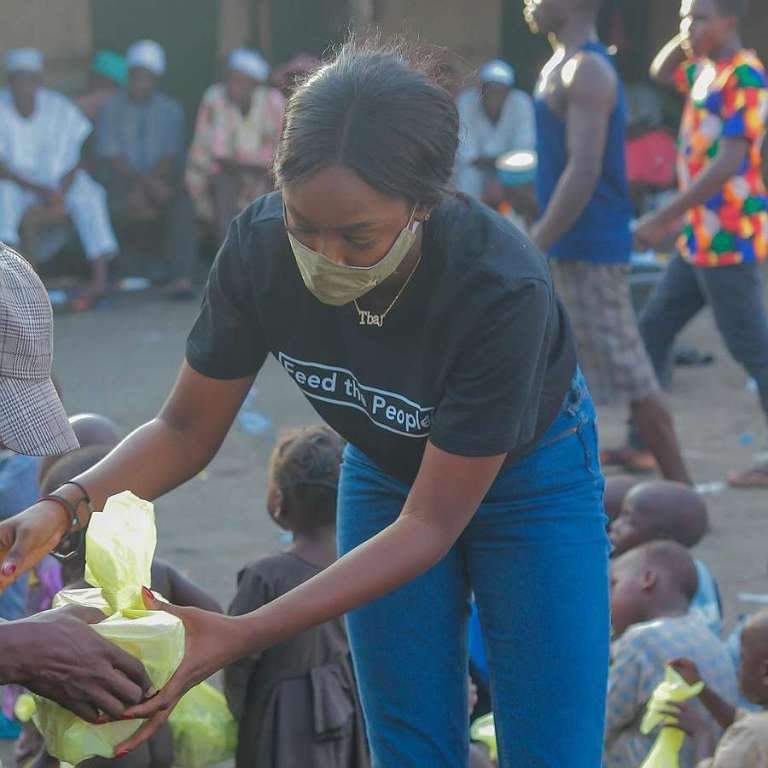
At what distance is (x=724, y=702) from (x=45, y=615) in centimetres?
181

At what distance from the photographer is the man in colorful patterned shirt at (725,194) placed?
594 cm

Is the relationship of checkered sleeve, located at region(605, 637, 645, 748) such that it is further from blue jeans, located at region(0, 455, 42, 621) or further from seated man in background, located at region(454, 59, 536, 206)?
seated man in background, located at region(454, 59, 536, 206)

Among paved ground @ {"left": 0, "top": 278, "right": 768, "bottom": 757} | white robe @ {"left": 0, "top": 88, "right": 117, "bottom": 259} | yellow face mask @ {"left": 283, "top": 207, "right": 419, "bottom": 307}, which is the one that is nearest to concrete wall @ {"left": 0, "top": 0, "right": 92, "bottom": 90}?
white robe @ {"left": 0, "top": 88, "right": 117, "bottom": 259}

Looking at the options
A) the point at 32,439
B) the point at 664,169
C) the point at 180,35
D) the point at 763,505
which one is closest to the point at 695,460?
the point at 763,505

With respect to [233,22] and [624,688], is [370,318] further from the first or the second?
[233,22]

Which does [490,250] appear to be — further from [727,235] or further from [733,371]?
[733,371]

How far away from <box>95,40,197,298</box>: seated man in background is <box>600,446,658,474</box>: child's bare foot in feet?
16.0

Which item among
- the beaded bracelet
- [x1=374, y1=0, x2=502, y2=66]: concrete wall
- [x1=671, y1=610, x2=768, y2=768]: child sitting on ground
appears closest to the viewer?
the beaded bracelet

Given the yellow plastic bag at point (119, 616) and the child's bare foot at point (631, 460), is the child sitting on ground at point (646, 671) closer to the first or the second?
the yellow plastic bag at point (119, 616)

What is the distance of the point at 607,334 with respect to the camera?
577 cm

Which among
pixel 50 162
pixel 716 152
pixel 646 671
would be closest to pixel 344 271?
pixel 646 671

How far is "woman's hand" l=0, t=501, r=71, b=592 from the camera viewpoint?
2498 mm

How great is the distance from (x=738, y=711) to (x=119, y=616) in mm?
1685

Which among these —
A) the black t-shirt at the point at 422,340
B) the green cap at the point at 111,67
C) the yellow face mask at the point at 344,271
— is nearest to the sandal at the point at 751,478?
the black t-shirt at the point at 422,340
